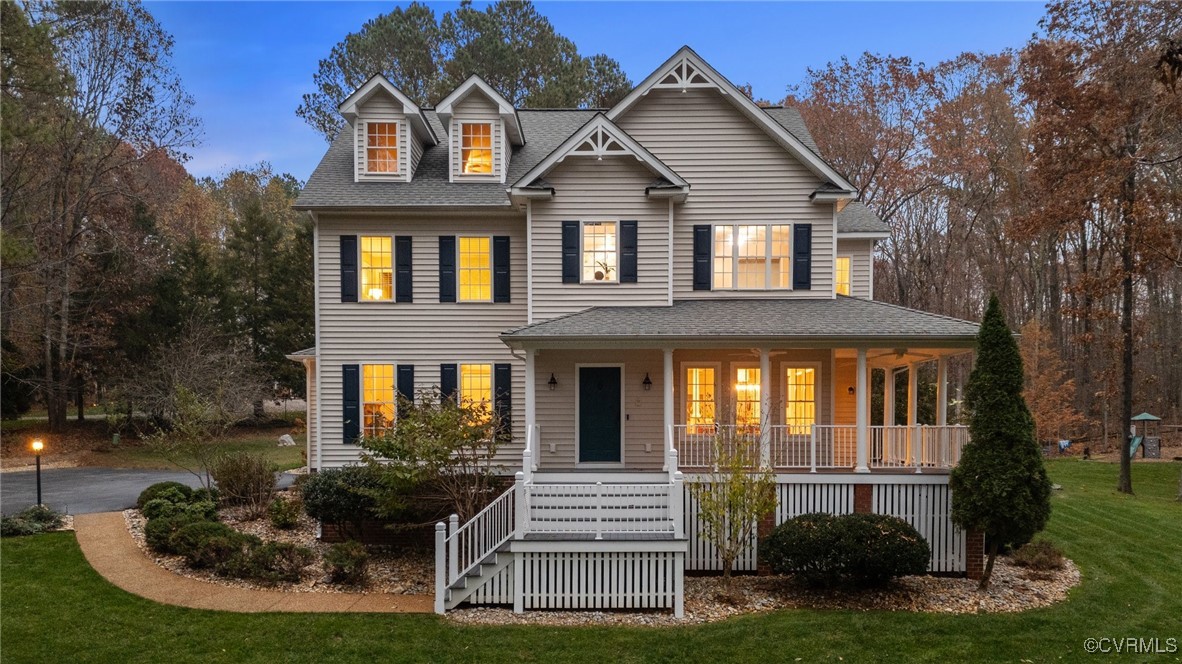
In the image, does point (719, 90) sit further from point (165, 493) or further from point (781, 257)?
point (165, 493)

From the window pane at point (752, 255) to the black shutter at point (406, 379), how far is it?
7220mm

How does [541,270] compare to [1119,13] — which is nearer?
[541,270]

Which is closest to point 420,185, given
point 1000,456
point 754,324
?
point 754,324

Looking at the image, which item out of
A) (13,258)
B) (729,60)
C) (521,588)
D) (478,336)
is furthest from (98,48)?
(729,60)

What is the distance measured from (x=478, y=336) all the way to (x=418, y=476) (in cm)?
378

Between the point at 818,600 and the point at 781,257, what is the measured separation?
6.82 m

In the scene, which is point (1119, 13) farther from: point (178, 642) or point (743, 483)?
point (178, 642)

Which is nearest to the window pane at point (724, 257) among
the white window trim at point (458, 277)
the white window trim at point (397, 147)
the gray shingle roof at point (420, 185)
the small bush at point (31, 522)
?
the gray shingle roof at point (420, 185)

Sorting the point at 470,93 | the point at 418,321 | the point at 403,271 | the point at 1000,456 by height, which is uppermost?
the point at 470,93

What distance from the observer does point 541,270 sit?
13070 millimetres

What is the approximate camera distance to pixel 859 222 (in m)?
15.6

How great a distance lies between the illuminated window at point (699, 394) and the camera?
1350 cm

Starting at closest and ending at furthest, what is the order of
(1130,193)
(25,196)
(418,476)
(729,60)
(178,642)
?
(178,642)
(418,476)
(1130,193)
(25,196)
(729,60)

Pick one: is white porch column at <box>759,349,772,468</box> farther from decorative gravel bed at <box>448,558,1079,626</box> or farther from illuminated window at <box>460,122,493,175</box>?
illuminated window at <box>460,122,493,175</box>
